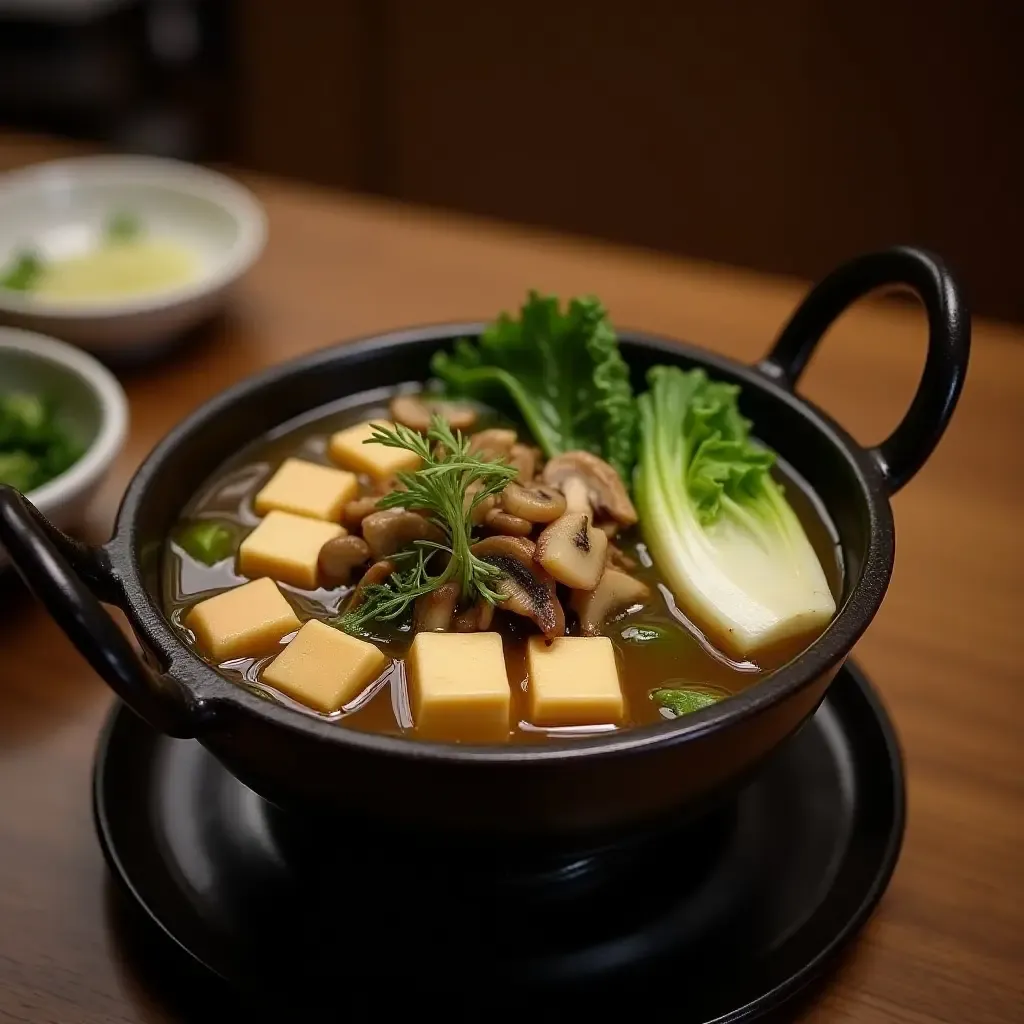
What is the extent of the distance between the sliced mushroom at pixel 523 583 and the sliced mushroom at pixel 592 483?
153mm

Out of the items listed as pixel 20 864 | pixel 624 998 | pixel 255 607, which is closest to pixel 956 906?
pixel 624 998

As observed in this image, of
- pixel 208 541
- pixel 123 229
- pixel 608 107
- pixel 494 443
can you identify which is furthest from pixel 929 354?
pixel 608 107

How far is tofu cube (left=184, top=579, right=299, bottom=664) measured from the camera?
1.24 meters

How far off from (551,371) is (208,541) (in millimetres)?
530

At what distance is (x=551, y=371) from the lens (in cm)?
164

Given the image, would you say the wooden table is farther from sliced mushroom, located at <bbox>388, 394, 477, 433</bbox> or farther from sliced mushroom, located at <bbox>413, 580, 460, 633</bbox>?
sliced mushroom, located at <bbox>388, 394, 477, 433</bbox>

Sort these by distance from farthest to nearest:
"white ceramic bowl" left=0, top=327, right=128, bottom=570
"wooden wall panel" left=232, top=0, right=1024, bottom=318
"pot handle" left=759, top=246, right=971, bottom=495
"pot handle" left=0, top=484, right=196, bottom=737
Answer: "wooden wall panel" left=232, top=0, right=1024, bottom=318, "white ceramic bowl" left=0, top=327, right=128, bottom=570, "pot handle" left=759, top=246, right=971, bottom=495, "pot handle" left=0, top=484, right=196, bottom=737

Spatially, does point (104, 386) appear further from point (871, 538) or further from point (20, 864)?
point (871, 538)

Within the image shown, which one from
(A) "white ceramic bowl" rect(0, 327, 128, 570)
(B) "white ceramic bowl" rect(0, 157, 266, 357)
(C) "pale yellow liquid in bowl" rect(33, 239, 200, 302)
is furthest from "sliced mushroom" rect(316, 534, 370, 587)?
(C) "pale yellow liquid in bowl" rect(33, 239, 200, 302)

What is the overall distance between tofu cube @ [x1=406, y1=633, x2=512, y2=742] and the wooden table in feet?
1.13

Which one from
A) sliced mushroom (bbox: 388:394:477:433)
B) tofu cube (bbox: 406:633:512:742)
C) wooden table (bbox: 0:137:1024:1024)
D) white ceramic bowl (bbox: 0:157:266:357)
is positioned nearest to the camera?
tofu cube (bbox: 406:633:512:742)

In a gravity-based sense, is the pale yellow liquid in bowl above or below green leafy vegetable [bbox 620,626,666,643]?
below

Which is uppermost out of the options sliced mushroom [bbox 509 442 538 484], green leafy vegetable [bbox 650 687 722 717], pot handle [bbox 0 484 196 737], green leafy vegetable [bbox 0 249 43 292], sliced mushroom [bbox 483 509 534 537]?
pot handle [bbox 0 484 196 737]

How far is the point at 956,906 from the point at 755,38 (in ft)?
10.6
